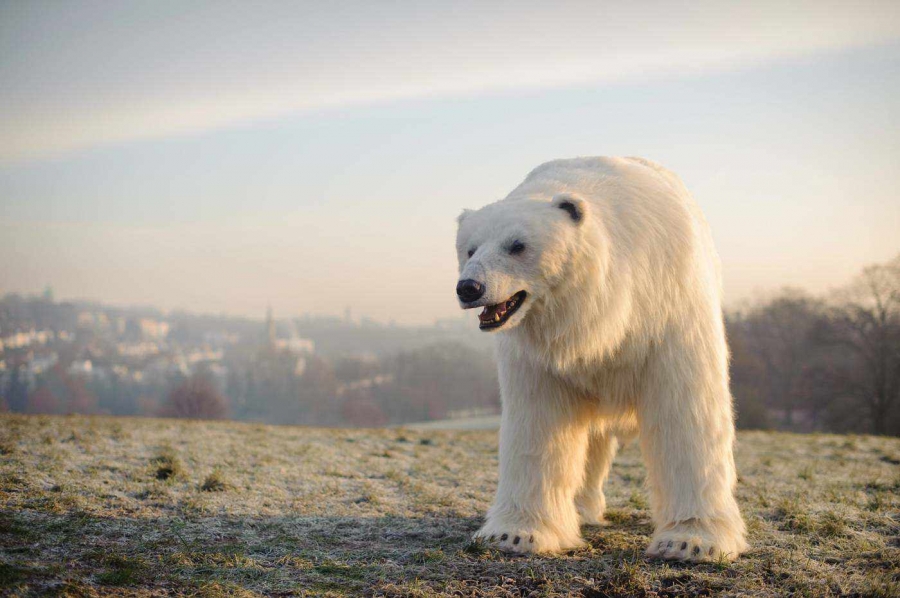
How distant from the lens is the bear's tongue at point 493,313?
165 inches

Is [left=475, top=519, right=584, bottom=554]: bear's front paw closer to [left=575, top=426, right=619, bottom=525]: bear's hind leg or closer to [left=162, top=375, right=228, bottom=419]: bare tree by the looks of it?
[left=575, top=426, right=619, bottom=525]: bear's hind leg

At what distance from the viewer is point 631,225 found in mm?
4613

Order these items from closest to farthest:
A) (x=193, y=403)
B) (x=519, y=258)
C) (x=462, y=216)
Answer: (x=519, y=258)
(x=462, y=216)
(x=193, y=403)

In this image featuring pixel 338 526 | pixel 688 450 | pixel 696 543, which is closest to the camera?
pixel 696 543

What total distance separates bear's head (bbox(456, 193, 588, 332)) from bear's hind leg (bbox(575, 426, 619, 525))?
82.1 inches

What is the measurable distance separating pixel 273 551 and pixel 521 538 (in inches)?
69.9

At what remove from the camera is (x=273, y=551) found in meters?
4.70

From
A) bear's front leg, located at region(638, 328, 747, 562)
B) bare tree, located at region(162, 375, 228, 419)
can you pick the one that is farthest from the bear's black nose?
bare tree, located at region(162, 375, 228, 419)

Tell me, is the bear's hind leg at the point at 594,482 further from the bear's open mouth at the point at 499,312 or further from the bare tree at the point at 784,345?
the bare tree at the point at 784,345

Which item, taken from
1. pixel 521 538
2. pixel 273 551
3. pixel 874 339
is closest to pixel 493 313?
pixel 521 538

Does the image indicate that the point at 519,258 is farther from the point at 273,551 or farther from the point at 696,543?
the point at 273,551

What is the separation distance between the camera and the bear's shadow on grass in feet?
13.6

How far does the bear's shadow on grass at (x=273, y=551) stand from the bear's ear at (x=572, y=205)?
2324mm

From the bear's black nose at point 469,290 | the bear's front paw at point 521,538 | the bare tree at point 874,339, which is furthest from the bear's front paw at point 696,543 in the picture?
the bare tree at point 874,339
